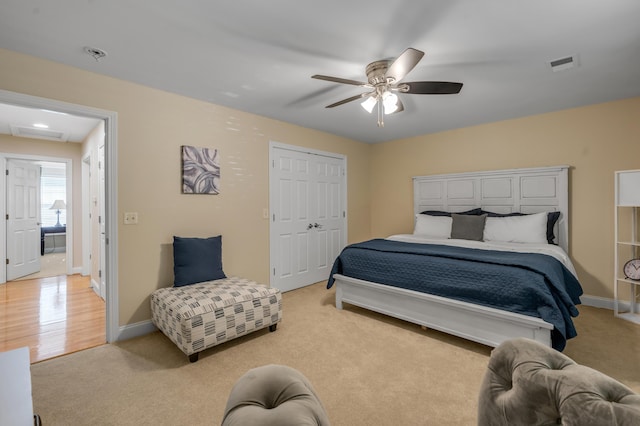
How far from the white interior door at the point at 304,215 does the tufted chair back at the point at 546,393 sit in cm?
334

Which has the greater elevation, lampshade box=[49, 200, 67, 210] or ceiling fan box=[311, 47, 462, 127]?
ceiling fan box=[311, 47, 462, 127]

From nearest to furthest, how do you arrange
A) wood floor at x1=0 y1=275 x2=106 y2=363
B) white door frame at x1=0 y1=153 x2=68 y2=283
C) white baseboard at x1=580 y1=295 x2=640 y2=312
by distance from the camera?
wood floor at x1=0 y1=275 x2=106 y2=363, white baseboard at x1=580 y1=295 x2=640 y2=312, white door frame at x1=0 y1=153 x2=68 y2=283

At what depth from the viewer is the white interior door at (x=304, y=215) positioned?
400 centimetres

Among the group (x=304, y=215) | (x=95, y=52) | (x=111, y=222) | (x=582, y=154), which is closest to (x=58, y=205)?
(x=111, y=222)

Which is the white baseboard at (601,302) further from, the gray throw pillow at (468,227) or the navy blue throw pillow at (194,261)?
the navy blue throw pillow at (194,261)

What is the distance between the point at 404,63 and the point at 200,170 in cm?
231

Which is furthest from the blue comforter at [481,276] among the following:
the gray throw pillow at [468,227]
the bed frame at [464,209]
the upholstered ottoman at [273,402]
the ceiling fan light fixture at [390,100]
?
the upholstered ottoman at [273,402]

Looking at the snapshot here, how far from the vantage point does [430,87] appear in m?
2.26

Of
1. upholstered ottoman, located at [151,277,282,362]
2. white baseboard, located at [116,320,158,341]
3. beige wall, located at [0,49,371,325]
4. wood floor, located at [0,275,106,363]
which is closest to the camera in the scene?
upholstered ottoman, located at [151,277,282,362]

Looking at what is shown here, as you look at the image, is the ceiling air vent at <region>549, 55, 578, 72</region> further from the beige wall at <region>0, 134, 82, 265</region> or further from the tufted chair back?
the beige wall at <region>0, 134, 82, 265</region>

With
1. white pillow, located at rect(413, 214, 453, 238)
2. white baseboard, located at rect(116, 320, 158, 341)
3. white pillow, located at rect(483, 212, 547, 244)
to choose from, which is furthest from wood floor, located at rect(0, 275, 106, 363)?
white pillow, located at rect(483, 212, 547, 244)

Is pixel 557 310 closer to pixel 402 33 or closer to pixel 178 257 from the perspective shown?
pixel 402 33

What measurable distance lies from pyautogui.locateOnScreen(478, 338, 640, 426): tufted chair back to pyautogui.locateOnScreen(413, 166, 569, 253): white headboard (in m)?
3.79

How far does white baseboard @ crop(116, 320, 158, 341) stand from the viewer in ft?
8.80
